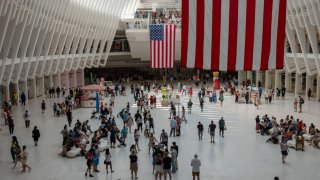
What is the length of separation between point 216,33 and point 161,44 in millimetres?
24977

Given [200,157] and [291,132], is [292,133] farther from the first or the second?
[200,157]

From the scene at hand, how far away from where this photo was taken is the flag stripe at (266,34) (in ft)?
29.2

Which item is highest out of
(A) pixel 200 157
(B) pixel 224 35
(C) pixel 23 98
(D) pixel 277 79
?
(B) pixel 224 35

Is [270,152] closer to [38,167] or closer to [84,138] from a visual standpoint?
[84,138]

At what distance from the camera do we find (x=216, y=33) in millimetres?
9039

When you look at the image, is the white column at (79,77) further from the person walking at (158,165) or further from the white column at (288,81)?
the person walking at (158,165)

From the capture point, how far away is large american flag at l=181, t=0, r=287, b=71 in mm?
8891

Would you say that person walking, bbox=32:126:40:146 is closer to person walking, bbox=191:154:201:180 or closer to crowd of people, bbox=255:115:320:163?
person walking, bbox=191:154:201:180

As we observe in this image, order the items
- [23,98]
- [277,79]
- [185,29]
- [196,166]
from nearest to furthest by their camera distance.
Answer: [185,29] → [196,166] → [23,98] → [277,79]

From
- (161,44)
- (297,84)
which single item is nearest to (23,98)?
(161,44)

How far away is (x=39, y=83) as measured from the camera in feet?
118

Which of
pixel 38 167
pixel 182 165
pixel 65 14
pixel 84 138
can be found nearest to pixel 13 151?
pixel 38 167

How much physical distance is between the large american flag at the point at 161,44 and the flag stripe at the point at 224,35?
23987 mm

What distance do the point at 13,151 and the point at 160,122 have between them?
970 cm
